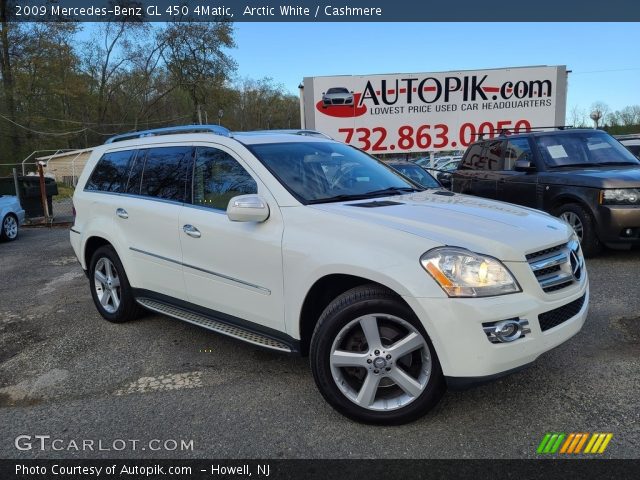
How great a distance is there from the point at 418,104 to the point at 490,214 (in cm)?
1207

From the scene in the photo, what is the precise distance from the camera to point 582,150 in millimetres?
7309

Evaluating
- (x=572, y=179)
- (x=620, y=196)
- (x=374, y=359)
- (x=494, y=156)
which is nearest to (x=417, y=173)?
(x=494, y=156)

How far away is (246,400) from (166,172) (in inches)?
80.2

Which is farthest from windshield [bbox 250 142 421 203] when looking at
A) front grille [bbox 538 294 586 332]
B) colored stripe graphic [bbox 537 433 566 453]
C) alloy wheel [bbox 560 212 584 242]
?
alloy wheel [bbox 560 212 584 242]

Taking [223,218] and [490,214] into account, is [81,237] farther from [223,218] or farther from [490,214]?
[490,214]

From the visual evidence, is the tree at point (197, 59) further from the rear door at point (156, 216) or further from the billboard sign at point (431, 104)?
the rear door at point (156, 216)

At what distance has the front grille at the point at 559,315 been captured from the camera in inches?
108

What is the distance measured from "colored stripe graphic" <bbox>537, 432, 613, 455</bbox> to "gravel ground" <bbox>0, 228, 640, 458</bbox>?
0.14 ft

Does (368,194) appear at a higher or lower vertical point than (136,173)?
lower

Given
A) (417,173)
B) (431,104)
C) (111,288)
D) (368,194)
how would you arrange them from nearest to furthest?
(368,194) → (111,288) → (417,173) → (431,104)

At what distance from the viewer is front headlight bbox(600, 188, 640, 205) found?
620 centimetres

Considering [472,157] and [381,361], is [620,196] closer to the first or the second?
[472,157]

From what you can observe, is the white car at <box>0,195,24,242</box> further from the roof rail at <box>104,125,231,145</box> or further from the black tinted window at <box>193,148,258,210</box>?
the black tinted window at <box>193,148,258,210</box>

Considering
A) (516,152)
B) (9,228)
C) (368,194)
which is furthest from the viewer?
(9,228)
